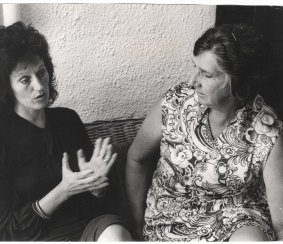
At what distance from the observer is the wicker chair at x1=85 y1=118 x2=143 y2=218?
1.11m

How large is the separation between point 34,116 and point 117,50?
259 millimetres

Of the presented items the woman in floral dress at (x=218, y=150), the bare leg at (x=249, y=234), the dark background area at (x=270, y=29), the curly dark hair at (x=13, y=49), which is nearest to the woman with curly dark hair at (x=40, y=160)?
the curly dark hair at (x=13, y=49)

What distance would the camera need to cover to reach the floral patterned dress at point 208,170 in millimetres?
1062

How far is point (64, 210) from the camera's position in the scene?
106 cm

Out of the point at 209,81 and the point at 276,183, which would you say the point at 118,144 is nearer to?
the point at 209,81

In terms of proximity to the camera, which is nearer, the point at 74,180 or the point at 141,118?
the point at 74,180

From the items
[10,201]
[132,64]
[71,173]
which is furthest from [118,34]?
[10,201]

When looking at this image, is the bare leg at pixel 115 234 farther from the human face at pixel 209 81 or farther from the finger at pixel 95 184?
the human face at pixel 209 81

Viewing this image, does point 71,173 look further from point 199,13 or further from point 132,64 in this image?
point 199,13

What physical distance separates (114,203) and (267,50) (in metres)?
0.53

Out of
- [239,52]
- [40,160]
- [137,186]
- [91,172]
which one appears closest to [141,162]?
[137,186]

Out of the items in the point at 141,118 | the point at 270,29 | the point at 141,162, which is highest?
the point at 270,29

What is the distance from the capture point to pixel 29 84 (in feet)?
3.33

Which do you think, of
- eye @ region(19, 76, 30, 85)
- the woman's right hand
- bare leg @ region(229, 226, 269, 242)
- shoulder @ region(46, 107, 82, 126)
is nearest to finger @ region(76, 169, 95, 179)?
the woman's right hand
